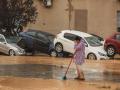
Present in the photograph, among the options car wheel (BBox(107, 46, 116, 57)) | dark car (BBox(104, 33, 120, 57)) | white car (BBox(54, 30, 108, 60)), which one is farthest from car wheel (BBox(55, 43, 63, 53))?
car wheel (BBox(107, 46, 116, 57))

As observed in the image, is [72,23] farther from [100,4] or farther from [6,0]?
[6,0]

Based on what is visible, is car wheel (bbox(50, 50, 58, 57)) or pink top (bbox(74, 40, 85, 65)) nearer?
pink top (bbox(74, 40, 85, 65))

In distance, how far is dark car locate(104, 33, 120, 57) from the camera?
35300 mm

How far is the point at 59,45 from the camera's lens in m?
36.2

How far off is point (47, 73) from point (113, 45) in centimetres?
1376

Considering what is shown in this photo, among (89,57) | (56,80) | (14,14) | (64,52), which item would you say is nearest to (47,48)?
(64,52)

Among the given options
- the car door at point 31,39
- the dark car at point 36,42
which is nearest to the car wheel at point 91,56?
the dark car at point 36,42

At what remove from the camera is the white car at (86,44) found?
34.2 meters

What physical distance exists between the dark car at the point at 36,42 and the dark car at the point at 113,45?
3.84 meters

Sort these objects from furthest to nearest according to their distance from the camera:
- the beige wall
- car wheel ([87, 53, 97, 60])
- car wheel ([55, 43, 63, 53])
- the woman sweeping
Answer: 1. the beige wall
2. car wheel ([55, 43, 63, 53])
3. car wheel ([87, 53, 97, 60])
4. the woman sweeping

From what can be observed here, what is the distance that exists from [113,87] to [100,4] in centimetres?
3159

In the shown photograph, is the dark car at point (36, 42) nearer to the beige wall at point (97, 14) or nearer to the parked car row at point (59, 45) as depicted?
the parked car row at point (59, 45)

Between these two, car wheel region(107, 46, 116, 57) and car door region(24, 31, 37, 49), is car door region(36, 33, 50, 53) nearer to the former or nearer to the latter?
car door region(24, 31, 37, 49)

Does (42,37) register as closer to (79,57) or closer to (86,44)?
(86,44)
